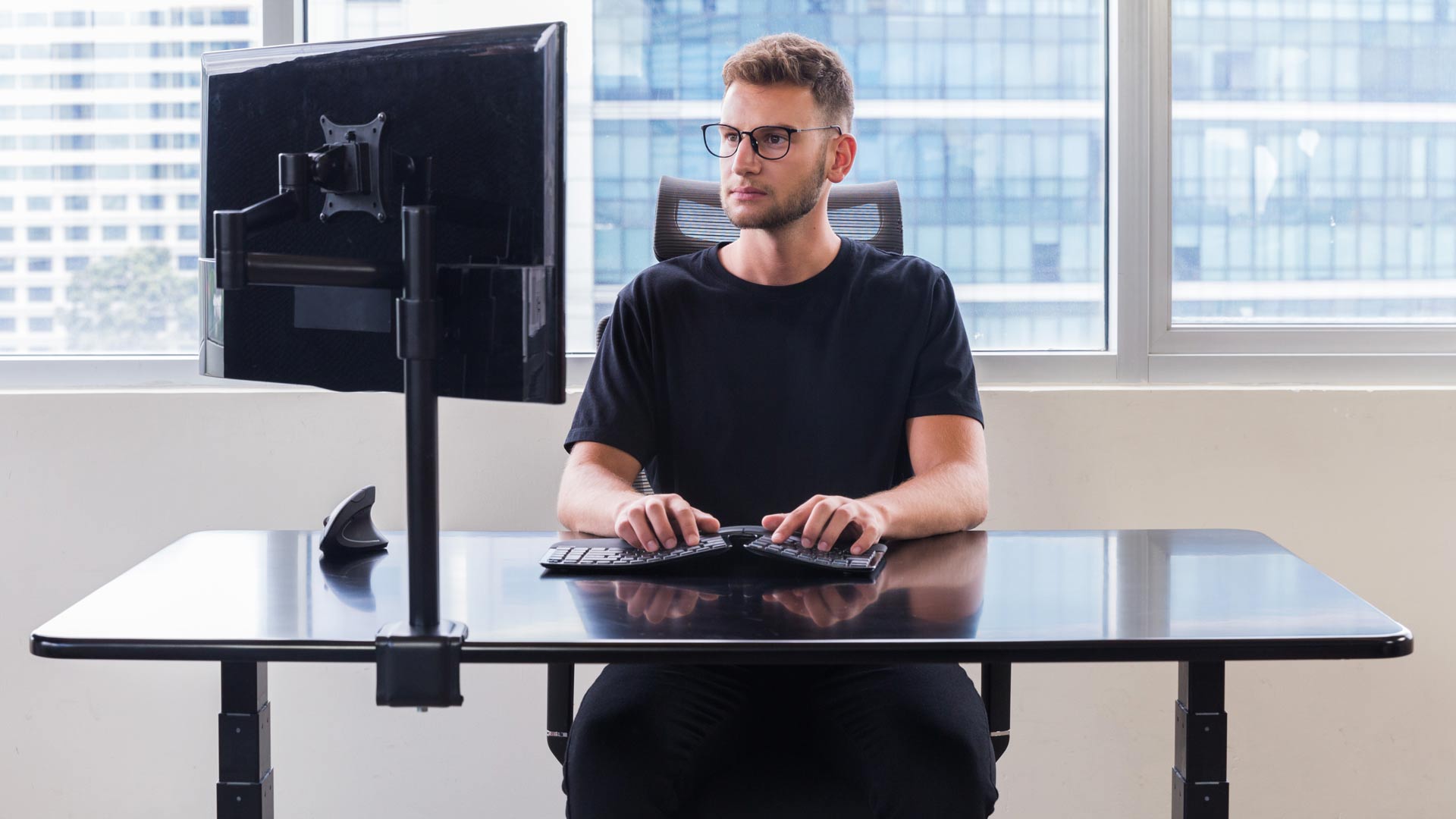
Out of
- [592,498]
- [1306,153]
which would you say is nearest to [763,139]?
[592,498]

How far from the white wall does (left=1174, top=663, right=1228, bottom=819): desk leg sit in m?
0.80

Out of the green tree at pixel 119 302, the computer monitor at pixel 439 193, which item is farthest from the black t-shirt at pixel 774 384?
the green tree at pixel 119 302

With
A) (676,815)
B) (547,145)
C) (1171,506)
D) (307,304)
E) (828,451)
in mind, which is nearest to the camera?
(547,145)

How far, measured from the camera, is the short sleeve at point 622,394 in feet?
5.46

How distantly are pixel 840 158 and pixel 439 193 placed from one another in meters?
0.87

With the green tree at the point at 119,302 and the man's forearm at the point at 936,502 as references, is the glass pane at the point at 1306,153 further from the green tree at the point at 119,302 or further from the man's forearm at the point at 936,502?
the green tree at the point at 119,302

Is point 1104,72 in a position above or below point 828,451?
above

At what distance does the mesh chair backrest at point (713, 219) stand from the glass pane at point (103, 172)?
0.94 m

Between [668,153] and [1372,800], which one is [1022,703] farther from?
[668,153]

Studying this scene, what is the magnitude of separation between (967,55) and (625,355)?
3.17 feet

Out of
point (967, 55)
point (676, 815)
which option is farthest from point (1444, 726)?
point (676, 815)

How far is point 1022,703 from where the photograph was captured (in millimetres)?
2191

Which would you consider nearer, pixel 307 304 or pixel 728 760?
pixel 307 304

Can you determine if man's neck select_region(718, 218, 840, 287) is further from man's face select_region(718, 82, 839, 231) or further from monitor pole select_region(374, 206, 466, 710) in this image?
monitor pole select_region(374, 206, 466, 710)
